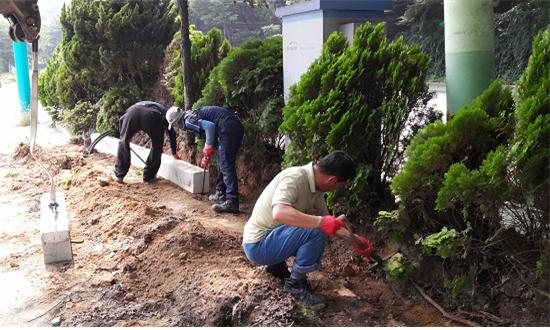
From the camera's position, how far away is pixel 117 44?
1135 centimetres

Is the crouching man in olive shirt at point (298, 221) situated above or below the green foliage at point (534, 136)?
below

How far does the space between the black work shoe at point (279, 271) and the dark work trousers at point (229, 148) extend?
2.55 m

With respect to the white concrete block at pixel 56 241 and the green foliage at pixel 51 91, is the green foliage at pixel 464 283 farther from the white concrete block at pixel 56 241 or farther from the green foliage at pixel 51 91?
the green foliage at pixel 51 91

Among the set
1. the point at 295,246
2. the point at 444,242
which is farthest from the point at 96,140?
the point at 444,242

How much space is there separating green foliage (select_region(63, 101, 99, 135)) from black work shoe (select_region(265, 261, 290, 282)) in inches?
354

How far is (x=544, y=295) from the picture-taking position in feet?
10.7

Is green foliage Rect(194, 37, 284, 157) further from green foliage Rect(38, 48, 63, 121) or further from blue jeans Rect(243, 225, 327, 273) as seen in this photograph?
green foliage Rect(38, 48, 63, 121)

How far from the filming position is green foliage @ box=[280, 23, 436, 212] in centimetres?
463

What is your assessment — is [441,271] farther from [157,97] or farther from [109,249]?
[157,97]

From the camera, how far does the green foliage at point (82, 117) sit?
12250 mm

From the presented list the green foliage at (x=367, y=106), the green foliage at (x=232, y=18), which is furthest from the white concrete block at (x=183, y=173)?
the green foliage at (x=232, y=18)

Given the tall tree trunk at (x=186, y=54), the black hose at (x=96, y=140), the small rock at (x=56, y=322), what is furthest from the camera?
the black hose at (x=96, y=140)

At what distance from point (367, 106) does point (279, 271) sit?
1.62 metres

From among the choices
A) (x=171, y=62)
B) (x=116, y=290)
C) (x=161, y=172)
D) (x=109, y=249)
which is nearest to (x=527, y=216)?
(x=116, y=290)
